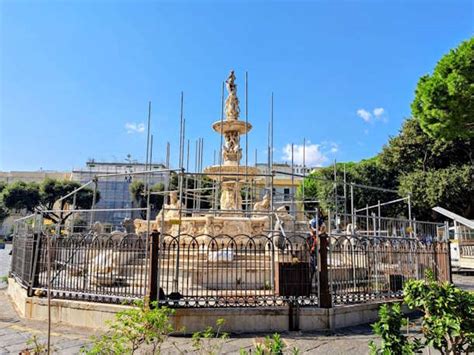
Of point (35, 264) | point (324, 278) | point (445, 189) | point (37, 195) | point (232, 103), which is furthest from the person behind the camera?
point (37, 195)

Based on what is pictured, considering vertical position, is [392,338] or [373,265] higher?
[373,265]

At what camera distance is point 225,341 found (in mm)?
5445

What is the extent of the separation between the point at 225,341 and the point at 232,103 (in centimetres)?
1259

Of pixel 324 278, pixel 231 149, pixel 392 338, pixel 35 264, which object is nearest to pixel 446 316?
pixel 392 338

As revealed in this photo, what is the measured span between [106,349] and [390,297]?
6.27 metres

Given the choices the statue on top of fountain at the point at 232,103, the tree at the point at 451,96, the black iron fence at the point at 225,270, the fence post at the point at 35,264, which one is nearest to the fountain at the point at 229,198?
the statue on top of fountain at the point at 232,103

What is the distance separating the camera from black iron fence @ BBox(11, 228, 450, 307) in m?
6.29

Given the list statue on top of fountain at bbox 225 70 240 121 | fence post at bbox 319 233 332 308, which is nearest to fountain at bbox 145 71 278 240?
statue on top of fountain at bbox 225 70 240 121

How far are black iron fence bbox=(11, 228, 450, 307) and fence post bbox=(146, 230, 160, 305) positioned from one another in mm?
17

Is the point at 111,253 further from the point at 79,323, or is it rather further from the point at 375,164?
the point at 375,164

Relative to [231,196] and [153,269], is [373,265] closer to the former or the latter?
[153,269]

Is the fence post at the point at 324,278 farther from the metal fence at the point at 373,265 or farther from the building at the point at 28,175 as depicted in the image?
the building at the point at 28,175

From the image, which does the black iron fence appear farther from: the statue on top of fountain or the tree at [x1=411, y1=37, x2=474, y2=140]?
the statue on top of fountain

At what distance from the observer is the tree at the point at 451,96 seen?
43.6 feet
